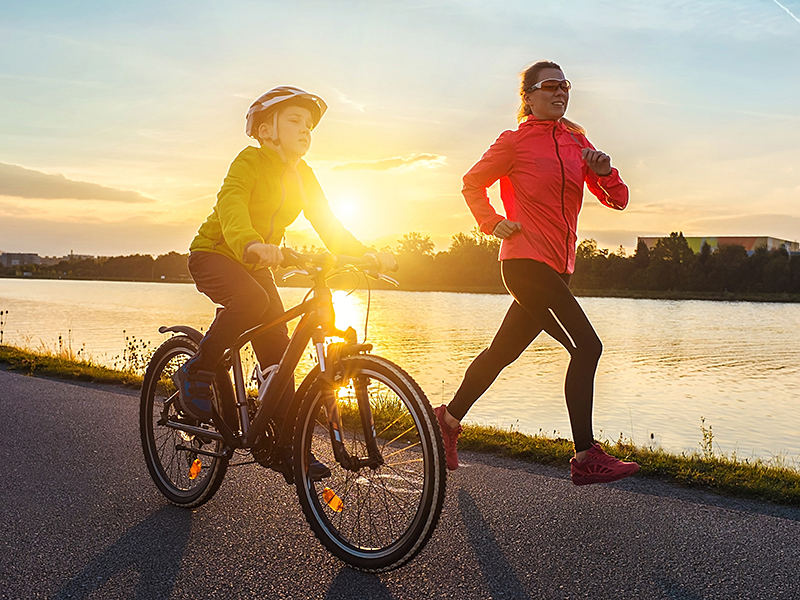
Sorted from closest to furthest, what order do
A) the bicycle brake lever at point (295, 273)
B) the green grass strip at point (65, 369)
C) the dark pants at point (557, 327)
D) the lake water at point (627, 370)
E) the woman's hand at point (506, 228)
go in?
1. the bicycle brake lever at point (295, 273)
2. the dark pants at point (557, 327)
3. the woman's hand at point (506, 228)
4. the green grass strip at point (65, 369)
5. the lake water at point (627, 370)

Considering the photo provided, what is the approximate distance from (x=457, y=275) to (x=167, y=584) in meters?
108

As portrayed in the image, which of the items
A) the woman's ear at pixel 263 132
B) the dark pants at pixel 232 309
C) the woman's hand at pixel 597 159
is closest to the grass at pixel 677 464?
the dark pants at pixel 232 309

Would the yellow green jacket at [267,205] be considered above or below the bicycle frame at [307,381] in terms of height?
above

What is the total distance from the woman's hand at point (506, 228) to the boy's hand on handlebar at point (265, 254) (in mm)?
1454

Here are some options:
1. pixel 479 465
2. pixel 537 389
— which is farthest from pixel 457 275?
pixel 479 465

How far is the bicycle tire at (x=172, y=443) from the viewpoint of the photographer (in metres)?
4.16

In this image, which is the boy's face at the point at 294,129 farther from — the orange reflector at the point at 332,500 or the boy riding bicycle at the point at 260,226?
the orange reflector at the point at 332,500

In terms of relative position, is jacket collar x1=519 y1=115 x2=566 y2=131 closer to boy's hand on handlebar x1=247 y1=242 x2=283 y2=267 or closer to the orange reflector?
boy's hand on handlebar x1=247 y1=242 x2=283 y2=267

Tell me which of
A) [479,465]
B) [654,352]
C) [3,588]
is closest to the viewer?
[3,588]

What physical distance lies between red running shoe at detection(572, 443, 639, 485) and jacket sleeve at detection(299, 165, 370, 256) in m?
1.64

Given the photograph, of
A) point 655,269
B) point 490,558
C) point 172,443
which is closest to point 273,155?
point 172,443

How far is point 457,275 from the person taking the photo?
111 m

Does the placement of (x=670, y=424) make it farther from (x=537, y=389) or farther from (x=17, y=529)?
(x=17, y=529)

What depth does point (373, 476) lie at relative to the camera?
11.4 ft
